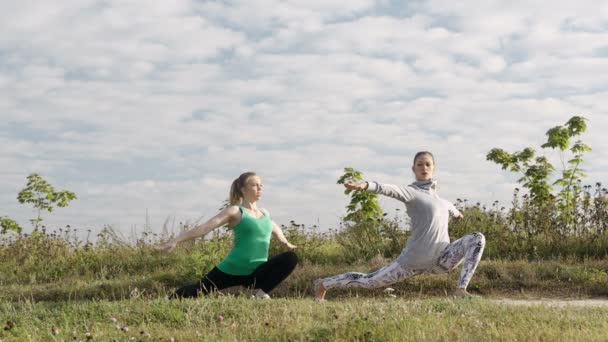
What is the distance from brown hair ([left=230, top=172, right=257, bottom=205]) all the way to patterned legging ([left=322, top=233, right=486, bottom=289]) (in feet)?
5.32

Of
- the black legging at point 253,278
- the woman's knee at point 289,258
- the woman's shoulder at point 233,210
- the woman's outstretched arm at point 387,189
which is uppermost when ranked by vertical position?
the woman's outstretched arm at point 387,189

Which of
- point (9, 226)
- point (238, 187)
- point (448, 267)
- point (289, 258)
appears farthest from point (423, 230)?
point (9, 226)

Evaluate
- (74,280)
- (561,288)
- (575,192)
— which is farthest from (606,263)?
(74,280)

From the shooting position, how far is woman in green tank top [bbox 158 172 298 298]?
29.8 feet

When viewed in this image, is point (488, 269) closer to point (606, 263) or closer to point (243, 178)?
point (606, 263)

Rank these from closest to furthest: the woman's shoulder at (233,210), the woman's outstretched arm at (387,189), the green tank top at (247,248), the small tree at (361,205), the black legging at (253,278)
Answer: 1. the woman's outstretched arm at (387,189)
2. the woman's shoulder at (233,210)
3. the green tank top at (247,248)
4. the black legging at (253,278)
5. the small tree at (361,205)

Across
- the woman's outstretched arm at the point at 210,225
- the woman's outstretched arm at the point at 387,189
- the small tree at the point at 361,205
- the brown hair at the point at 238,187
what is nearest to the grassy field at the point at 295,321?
the woman's outstretched arm at the point at 210,225

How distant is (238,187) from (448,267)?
2.84m

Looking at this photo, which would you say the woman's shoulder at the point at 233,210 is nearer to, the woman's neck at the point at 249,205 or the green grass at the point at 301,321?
the woman's neck at the point at 249,205

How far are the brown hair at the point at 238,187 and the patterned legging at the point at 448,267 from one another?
1.62 meters

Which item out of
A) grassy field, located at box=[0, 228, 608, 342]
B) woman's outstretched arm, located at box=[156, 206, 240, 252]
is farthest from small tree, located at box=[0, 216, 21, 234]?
woman's outstretched arm, located at box=[156, 206, 240, 252]

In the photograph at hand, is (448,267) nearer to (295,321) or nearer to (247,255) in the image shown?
(247,255)

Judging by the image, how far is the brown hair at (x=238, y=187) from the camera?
30.1 ft

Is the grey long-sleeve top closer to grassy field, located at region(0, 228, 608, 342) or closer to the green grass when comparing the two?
grassy field, located at region(0, 228, 608, 342)
